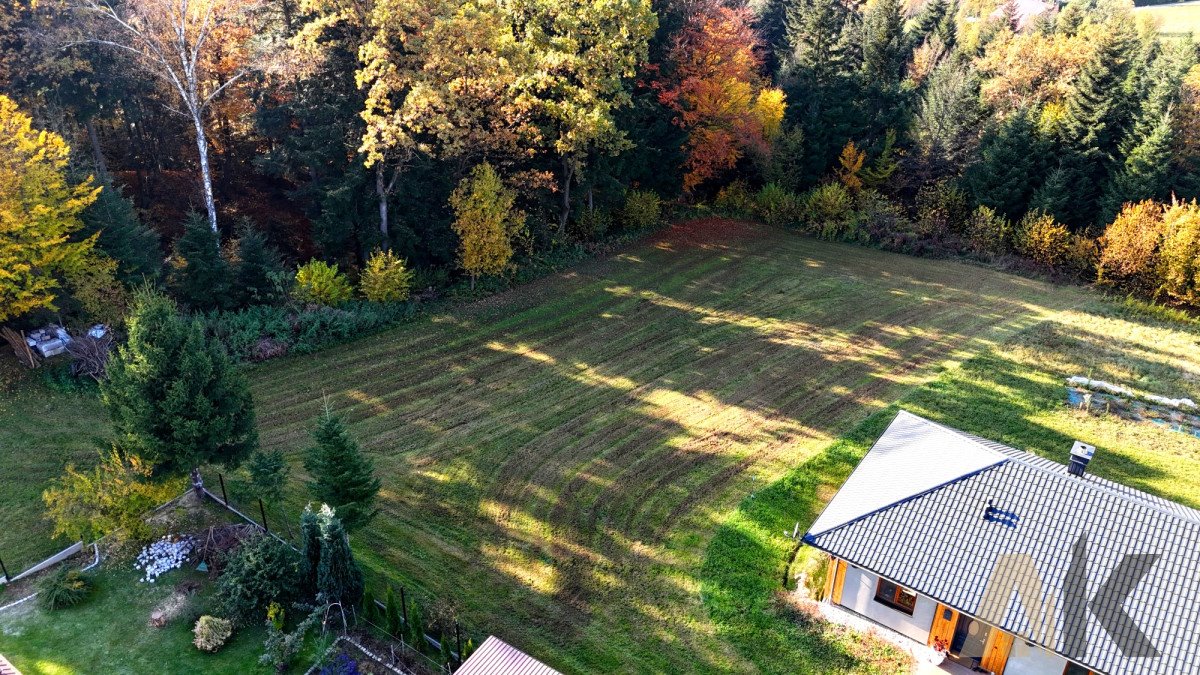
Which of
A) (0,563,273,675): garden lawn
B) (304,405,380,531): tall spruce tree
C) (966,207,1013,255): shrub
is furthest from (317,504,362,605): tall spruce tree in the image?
(966,207,1013,255): shrub

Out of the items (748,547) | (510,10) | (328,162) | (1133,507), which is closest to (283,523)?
(748,547)

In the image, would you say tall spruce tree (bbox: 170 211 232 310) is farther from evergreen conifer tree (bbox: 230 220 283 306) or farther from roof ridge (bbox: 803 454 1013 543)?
roof ridge (bbox: 803 454 1013 543)

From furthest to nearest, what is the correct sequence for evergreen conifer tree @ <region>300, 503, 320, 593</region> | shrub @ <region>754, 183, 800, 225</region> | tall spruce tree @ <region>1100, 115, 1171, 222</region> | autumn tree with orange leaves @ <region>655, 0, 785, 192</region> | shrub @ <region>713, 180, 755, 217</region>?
shrub @ <region>713, 180, 755, 217</region>
shrub @ <region>754, 183, 800, 225</region>
autumn tree with orange leaves @ <region>655, 0, 785, 192</region>
tall spruce tree @ <region>1100, 115, 1171, 222</region>
evergreen conifer tree @ <region>300, 503, 320, 593</region>

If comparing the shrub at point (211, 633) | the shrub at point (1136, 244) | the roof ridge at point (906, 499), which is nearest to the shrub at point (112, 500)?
the shrub at point (211, 633)

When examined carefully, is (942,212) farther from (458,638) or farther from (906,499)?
(458,638)

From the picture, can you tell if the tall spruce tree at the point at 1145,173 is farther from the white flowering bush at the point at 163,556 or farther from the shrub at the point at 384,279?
the white flowering bush at the point at 163,556

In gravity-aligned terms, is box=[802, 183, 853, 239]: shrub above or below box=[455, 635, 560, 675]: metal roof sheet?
above
